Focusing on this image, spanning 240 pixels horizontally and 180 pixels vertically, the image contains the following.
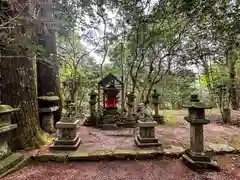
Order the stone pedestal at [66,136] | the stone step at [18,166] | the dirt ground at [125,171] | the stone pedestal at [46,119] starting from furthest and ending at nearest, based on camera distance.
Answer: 1. the stone pedestal at [46,119]
2. the stone pedestal at [66,136]
3. the dirt ground at [125,171]
4. the stone step at [18,166]

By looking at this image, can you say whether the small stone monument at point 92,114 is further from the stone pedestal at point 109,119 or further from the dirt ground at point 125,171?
the dirt ground at point 125,171

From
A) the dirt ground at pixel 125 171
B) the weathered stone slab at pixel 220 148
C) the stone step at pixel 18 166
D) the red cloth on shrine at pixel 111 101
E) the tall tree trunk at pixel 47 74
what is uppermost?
the tall tree trunk at pixel 47 74

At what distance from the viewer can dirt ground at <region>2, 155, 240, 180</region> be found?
265 centimetres

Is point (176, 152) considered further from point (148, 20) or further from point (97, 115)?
point (148, 20)

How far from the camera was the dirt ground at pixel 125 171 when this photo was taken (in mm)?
2646

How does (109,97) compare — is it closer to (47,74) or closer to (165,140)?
(47,74)

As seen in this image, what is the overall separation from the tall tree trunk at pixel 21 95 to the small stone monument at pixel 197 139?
2.84 metres

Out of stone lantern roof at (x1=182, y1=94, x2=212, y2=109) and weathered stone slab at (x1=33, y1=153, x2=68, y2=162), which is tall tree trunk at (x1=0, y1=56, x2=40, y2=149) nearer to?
weathered stone slab at (x1=33, y1=153, x2=68, y2=162)

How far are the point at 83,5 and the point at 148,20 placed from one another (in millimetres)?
2154

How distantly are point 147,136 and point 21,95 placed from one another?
253 centimetres

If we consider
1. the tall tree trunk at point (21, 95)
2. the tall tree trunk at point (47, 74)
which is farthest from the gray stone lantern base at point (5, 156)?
the tall tree trunk at point (47, 74)

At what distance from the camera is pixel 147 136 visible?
12.5 ft

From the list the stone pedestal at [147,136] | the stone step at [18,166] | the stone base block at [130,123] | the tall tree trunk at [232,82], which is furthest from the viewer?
the tall tree trunk at [232,82]

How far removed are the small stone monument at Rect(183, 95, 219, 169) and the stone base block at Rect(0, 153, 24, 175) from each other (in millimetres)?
2664
